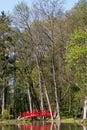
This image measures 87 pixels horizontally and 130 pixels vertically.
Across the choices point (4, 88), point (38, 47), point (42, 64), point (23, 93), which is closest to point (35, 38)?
point (38, 47)

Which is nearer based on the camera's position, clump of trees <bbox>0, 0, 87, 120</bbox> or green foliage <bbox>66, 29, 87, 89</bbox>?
green foliage <bbox>66, 29, 87, 89</bbox>

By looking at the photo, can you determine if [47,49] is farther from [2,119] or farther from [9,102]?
[9,102]

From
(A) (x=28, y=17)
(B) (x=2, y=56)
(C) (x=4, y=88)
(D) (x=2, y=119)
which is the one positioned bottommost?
(D) (x=2, y=119)

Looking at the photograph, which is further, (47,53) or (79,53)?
(47,53)

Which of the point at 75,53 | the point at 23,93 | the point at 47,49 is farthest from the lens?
the point at 23,93

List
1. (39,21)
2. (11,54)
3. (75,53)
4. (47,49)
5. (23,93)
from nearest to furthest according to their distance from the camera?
1. (75,53)
2. (39,21)
3. (47,49)
4. (11,54)
5. (23,93)

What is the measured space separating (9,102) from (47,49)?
69.5 ft

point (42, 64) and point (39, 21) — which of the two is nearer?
point (39, 21)

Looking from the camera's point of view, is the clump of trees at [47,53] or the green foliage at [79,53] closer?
the green foliage at [79,53]

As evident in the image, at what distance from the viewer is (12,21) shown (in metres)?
56.5

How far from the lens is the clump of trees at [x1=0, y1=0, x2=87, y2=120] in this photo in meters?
49.8

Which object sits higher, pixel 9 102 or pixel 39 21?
pixel 39 21

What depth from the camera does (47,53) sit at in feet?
190

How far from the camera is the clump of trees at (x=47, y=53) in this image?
163 feet
